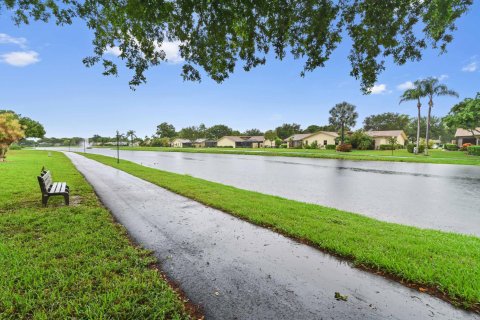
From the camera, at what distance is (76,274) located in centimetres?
369

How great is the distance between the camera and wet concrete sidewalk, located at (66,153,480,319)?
304 cm

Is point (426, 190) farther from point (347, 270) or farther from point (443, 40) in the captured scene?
point (347, 270)

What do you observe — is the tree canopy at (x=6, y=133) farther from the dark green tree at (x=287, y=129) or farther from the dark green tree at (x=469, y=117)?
the dark green tree at (x=287, y=129)

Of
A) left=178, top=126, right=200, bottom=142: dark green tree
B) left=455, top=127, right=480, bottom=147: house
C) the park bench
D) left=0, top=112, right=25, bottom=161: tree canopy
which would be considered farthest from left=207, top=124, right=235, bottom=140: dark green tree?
the park bench

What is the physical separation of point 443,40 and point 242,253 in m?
6.11

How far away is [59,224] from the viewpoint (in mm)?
5945

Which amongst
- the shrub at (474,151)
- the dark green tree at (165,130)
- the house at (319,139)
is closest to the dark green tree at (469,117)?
the shrub at (474,151)

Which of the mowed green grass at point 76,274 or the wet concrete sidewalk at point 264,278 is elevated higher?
the mowed green grass at point 76,274

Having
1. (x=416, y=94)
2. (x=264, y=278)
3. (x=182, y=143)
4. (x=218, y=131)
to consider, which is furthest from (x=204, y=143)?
(x=264, y=278)

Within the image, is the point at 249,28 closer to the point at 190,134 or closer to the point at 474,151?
the point at 474,151

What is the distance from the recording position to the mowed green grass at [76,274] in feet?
9.66

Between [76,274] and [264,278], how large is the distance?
9.25 feet

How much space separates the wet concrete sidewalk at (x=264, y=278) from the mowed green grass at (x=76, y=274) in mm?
405

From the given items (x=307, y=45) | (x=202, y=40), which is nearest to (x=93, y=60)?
(x=202, y=40)
